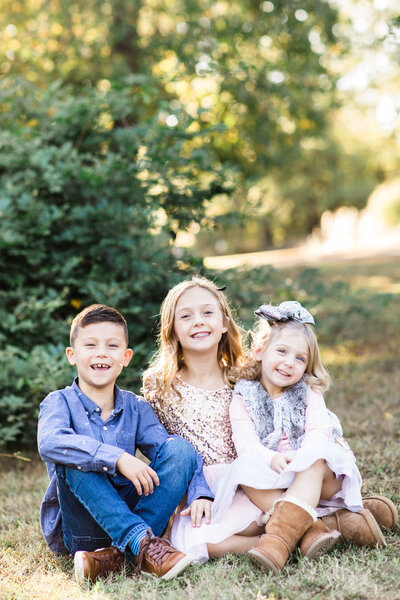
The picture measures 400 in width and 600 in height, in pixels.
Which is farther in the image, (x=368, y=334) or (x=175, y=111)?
(x=368, y=334)

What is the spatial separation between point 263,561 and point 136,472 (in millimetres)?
574

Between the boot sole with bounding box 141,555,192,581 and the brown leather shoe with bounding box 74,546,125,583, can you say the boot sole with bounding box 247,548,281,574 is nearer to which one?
the boot sole with bounding box 141,555,192,581

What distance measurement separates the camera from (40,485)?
146 inches

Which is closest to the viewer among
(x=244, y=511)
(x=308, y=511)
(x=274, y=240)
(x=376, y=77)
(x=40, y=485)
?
(x=308, y=511)

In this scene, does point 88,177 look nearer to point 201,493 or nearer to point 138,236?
point 138,236

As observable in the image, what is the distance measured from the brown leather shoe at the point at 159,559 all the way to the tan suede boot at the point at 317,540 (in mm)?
445

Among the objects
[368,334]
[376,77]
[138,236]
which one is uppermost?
[376,77]

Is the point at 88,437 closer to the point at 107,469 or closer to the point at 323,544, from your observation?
the point at 107,469

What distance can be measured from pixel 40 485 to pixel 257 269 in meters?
2.32

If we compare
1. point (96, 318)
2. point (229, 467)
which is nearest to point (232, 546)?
point (229, 467)

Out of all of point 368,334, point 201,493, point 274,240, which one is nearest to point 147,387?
point 201,493

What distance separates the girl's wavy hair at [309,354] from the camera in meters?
2.94

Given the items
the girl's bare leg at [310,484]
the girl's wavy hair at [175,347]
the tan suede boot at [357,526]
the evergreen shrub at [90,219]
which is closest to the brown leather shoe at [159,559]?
the girl's bare leg at [310,484]

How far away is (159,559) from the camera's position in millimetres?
2424
